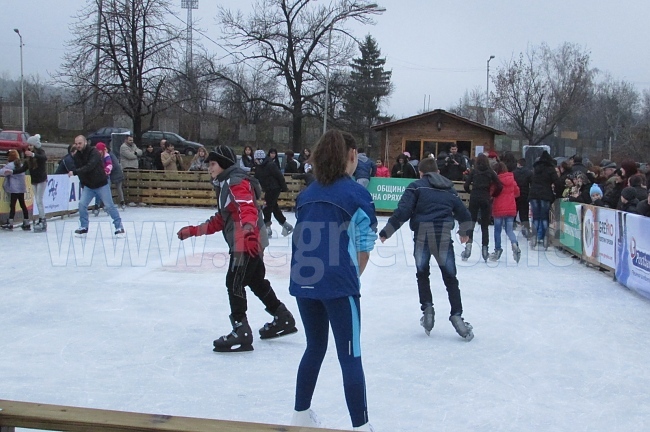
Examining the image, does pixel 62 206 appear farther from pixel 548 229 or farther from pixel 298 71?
pixel 298 71

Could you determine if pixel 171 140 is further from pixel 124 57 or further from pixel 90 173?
pixel 90 173

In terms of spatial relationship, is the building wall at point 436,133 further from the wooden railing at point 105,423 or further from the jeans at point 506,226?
the wooden railing at point 105,423

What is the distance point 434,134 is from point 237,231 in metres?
18.8

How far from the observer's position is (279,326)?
5.39 m

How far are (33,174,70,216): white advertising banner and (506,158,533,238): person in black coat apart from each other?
28.5 ft

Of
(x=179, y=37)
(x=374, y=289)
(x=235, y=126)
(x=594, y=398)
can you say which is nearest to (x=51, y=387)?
(x=594, y=398)

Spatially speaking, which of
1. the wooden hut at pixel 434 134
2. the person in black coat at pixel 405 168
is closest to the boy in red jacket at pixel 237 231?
the person in black coat at pixel 405 168

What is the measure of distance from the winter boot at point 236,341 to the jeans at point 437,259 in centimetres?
149

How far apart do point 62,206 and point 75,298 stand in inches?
287

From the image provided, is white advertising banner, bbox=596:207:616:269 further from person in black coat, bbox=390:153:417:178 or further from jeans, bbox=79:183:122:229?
person in black coat, bbox=390:153:417:178

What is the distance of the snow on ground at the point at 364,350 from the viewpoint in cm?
395

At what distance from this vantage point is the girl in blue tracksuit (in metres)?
3.11

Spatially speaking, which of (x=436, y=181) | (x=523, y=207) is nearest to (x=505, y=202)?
(x=523, y=207)

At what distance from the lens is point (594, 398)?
4.25m
